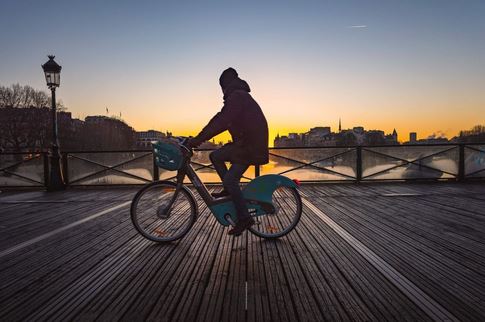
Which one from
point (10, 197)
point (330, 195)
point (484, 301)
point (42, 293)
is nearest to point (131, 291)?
point (42, 293)

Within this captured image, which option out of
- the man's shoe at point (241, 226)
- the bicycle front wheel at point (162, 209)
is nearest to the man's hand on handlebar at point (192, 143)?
the bicycle front wheel at point (162, 209)

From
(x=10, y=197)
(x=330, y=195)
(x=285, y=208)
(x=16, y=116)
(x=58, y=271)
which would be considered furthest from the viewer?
(x=16, y=116)

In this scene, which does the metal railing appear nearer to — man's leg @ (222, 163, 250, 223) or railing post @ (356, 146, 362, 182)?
railing post @ (356, 146, 362, 182)

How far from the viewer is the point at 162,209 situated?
12.3 feet

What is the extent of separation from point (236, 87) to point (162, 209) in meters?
1.71

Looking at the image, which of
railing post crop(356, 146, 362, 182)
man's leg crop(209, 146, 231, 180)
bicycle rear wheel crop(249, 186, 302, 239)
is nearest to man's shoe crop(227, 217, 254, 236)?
bicycle rear wheel crop(249, 186, 302, 239)

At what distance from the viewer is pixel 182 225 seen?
13.1 feet

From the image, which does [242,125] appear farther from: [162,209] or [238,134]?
[162,209]

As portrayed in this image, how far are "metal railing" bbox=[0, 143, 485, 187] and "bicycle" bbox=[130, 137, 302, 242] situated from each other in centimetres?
575

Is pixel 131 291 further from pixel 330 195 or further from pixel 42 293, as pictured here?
pixel 330 195

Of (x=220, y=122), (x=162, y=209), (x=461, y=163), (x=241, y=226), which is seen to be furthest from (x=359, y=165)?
(x=162, y=209)

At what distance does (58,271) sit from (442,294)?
11.1ft

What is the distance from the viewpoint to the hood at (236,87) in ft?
11.3

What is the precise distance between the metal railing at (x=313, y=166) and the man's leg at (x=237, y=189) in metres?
6.10
